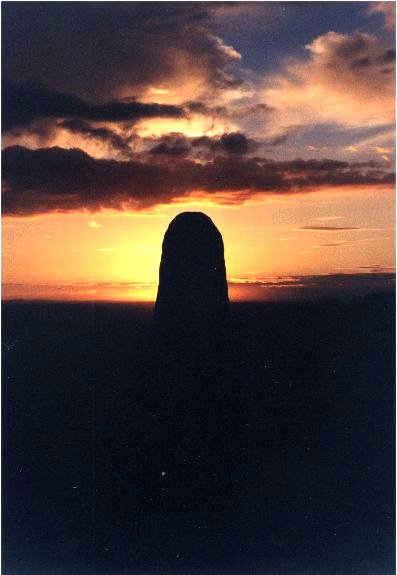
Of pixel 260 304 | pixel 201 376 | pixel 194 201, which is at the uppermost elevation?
pixel 194 201

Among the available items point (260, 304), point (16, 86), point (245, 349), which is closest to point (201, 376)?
point (245, 349)

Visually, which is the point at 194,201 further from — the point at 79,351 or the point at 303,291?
the point at 79,351

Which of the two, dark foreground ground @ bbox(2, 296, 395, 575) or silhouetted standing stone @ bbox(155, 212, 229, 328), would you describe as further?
silhouetted standing stone @ bbox(155, 212, 229, 328)

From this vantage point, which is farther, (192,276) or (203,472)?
(192,276)

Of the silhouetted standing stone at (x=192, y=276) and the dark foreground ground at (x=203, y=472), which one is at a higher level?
the silhouetted standing stone at (x=192, y=276)

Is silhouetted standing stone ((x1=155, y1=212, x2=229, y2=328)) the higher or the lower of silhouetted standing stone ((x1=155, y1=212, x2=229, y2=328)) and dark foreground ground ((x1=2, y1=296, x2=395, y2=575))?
the higher
